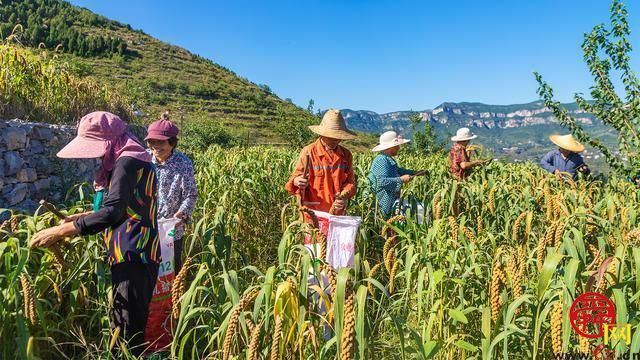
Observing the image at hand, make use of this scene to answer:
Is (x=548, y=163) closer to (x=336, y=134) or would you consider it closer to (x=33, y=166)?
(x=336, y=134)

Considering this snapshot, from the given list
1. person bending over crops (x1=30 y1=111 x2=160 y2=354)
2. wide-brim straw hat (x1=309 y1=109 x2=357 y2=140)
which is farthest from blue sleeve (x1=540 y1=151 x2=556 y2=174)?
person bending over crops (x1=30 y1=111 x2=160 y2=354)

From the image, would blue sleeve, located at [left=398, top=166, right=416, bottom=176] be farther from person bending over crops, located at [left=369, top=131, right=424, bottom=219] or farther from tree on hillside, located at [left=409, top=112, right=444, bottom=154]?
tree on hillside, located at [left=409, top=112, right=444, bottom=154]

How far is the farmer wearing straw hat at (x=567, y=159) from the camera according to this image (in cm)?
565

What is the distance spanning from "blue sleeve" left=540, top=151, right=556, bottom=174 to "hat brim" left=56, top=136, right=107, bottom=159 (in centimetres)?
537

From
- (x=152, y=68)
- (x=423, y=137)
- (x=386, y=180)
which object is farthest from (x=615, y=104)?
(x=152, y=68)

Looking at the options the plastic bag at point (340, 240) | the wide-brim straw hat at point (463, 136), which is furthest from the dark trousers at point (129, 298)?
the wide-brim straw hat at point (463, 136)

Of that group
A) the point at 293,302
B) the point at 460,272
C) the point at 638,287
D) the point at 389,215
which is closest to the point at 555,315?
the point at 638,287

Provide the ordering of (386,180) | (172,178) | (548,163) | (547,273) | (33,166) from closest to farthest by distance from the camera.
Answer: (547,273) < (172,178) < (386,180) < (33,166) < (548,163)

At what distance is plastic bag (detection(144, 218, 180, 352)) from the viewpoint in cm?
260

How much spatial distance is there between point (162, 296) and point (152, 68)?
60.3 meters

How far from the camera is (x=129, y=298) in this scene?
2209 mm

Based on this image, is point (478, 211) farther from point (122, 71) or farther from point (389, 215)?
point (122, 71)

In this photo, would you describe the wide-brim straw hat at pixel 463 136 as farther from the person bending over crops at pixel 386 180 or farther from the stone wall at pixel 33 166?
the stone wall at pixel 33 166

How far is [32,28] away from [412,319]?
2190 inches
